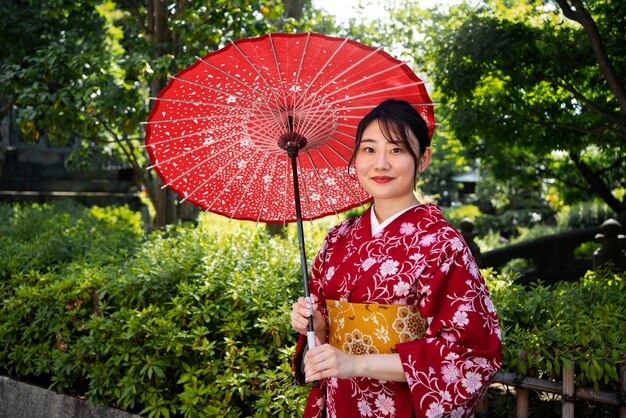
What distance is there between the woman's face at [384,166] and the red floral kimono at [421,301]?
0.35ft

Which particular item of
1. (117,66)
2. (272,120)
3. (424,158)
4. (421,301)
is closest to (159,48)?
(117,66)

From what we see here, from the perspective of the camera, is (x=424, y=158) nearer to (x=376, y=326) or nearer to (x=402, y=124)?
(x=402, y=124)

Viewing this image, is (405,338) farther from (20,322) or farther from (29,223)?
(29,223)

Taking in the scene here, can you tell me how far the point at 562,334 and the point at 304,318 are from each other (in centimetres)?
140

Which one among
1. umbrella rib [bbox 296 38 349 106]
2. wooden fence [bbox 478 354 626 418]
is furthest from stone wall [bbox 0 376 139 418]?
umbrella rib [bbox 296 38 349 106]

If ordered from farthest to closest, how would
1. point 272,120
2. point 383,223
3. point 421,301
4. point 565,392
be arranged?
point 565,392
point 272,120
point 383,223
point 421,301

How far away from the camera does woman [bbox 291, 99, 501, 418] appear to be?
2045mm

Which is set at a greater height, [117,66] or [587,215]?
[117,66]

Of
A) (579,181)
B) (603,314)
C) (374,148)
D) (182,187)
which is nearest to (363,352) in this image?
(374,148)

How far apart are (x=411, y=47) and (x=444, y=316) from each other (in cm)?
1057

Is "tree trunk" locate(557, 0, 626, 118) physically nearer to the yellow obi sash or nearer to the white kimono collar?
the white kimono collar

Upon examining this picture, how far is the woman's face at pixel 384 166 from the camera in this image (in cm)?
228

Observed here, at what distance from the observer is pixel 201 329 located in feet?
12.5

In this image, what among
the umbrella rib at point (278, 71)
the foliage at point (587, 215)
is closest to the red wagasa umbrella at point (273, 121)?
the umbrella rib at point (278, 71)
